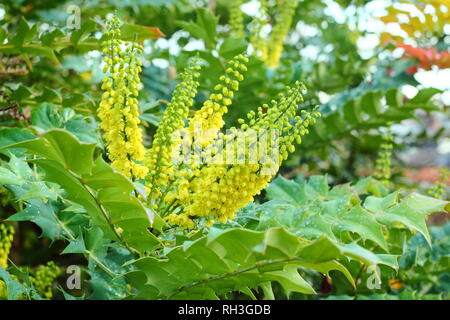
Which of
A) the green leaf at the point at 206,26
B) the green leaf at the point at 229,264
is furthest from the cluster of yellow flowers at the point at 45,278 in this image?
the green leaf at the point at 206,26

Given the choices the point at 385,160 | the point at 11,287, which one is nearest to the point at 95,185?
the point at 11,287

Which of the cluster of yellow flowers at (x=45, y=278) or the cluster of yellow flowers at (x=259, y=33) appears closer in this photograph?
the cluster of yellow flowers at (x=45, y=278)

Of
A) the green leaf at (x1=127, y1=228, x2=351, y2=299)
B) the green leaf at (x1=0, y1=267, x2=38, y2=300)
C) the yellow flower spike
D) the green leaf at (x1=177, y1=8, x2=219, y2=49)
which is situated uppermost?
the green leaf at (x1=177, y1=8, x2=219, y2=49)

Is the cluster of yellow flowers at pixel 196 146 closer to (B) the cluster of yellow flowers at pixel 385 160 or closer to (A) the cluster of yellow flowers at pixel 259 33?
(B) the cluster of yellow flowers at pixel 385 160

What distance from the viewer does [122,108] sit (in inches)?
40.4

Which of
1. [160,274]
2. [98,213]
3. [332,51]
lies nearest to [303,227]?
[160,274]

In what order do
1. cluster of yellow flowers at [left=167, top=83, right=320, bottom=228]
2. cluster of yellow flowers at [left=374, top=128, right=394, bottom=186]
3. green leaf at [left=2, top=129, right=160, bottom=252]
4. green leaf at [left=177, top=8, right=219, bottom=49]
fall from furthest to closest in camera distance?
green leaf at [left=177, top=8, right=219, bottom=49]
cluster of yellow flowers at [left=374, top=128, right=394, bottom=186]
cluster of yellow flowers at [left=167, top=83, right=320, bottom=228]
green leaf at [left=2, top=129, right=160, bottom=252]

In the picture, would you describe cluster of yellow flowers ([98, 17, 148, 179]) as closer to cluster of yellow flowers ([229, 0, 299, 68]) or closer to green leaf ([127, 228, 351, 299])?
green leaf ([127, 228, 351, 299])

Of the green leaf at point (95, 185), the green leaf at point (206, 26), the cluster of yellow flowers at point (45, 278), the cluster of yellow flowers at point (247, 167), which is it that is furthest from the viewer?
the green leaf at point (206, 26)

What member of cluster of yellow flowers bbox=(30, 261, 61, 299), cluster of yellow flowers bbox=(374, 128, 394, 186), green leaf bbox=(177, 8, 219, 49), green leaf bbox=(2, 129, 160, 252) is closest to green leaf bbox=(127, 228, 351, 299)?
green leaf bbox=(2, 129, 160, 252)

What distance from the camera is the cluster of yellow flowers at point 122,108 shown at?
1023 mm

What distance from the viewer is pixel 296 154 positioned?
2180mm

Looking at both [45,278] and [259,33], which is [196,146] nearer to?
[45,278]

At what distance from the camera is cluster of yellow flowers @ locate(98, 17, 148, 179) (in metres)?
1.02
